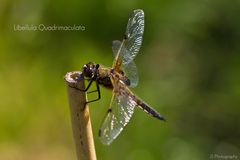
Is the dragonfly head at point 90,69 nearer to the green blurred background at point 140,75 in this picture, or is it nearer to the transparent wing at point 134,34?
the transparent wing at point 134,34

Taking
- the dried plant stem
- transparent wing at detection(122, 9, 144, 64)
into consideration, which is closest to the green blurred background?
transparent wing at detection(122, 9, 144, 64)

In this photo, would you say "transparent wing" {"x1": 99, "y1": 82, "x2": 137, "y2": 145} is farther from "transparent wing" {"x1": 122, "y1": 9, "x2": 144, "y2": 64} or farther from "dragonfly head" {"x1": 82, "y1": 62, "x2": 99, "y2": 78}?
"transparent wing" {"x1": 122, "y1": 9, "x2": 144, "y2": 64}

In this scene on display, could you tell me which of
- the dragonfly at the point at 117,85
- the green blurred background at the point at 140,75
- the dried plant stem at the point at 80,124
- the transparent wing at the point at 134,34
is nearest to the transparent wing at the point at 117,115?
the dragonfly at the point at 117,85

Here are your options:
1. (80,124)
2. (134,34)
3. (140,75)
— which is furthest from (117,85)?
(140,75)

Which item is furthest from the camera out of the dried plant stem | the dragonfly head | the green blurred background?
the green blurred background

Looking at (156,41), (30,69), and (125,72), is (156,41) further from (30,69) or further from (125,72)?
(125,72)

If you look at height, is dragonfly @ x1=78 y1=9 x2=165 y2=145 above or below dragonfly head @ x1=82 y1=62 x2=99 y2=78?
below

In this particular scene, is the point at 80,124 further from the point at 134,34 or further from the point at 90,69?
the point at 134,34
